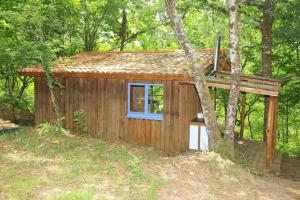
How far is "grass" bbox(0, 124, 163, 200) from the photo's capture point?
18.7ft

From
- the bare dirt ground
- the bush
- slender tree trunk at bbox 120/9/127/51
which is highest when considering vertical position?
slender tree trunk at bbox 120/9/127/51

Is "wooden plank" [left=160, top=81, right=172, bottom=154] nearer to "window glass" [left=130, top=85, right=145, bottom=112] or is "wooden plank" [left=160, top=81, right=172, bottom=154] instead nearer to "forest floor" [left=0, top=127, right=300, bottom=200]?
"window glass" [left=130, top=85, right=145, bottom=112]

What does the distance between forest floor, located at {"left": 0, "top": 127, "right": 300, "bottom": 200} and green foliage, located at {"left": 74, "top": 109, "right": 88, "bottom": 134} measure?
2.76 meters

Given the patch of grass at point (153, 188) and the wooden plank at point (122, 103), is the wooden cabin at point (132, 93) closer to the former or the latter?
the wooden plank at point (122, 103)

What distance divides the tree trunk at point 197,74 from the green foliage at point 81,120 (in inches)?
212

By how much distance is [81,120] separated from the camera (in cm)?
1172

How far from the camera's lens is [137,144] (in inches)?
427

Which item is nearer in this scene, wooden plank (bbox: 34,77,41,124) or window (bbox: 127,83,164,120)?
window (bbox: 127,83,164,120)

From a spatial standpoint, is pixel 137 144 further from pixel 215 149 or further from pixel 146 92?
pixel 215 149

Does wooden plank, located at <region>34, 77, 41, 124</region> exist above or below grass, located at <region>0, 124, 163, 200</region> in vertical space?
above

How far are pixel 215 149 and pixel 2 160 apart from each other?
17.8 feet

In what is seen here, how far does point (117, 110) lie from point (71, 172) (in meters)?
4.73

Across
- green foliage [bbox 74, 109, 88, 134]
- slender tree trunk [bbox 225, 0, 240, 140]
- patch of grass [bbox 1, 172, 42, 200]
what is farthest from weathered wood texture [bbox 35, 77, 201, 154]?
patch of grass [bbox 1, 172, 42, 200]

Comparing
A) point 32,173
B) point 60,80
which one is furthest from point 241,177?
point 60,80
